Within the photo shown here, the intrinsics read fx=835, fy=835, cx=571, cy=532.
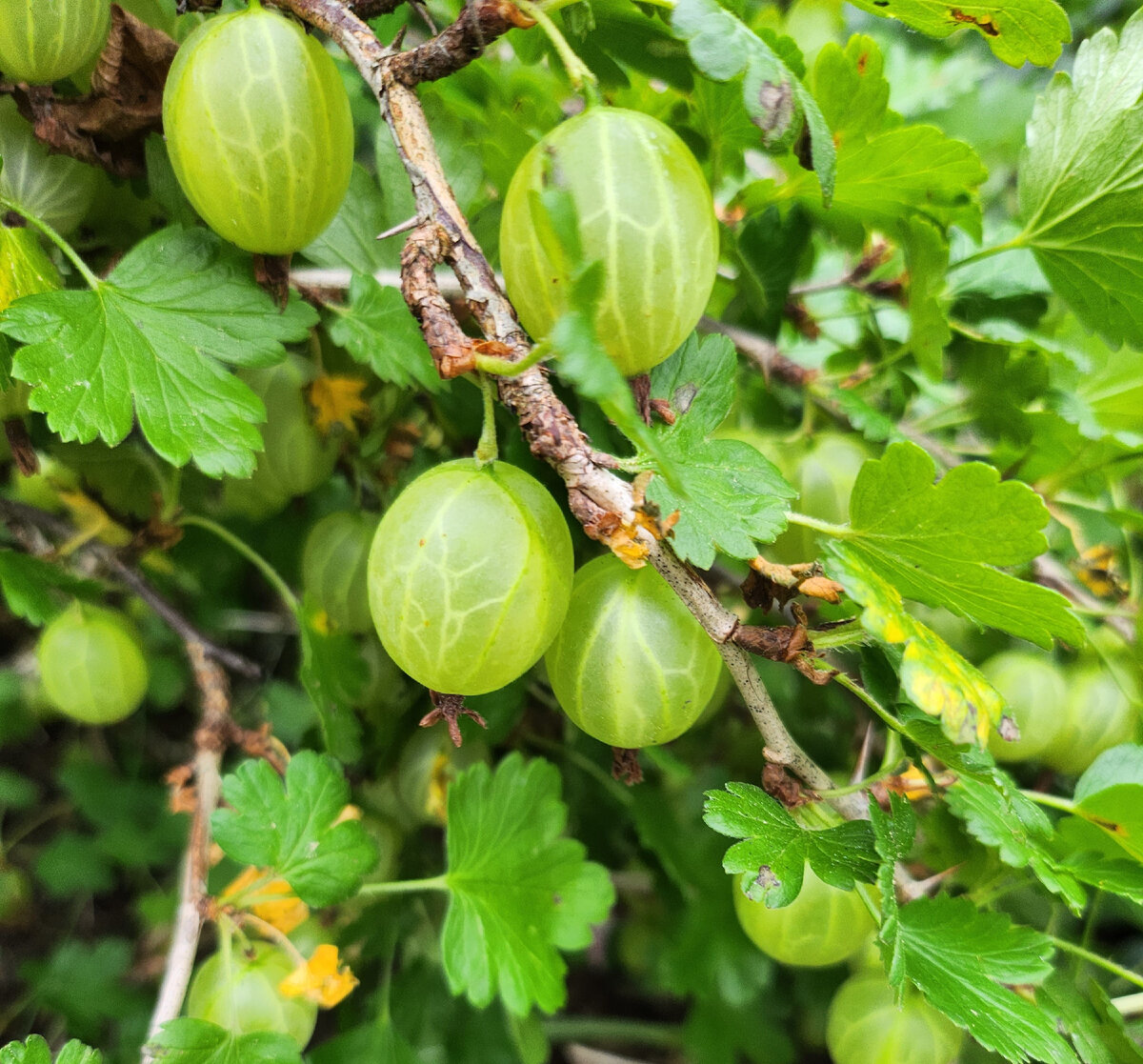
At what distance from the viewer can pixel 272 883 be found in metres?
0.73

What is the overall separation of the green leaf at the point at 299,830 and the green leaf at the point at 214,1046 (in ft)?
0.31

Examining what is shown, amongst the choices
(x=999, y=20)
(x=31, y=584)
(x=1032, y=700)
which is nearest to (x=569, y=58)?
(x=999, y=20)

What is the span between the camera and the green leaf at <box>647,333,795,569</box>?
0.48 m

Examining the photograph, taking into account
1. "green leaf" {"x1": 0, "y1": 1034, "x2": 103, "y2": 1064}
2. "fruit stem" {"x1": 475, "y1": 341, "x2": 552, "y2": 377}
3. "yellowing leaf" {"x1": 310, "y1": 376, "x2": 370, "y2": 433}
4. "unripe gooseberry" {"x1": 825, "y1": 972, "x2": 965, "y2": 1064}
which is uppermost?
"fruit stem" {"x1": 475, "y1": 341, "x2": 552, "y2": 377}

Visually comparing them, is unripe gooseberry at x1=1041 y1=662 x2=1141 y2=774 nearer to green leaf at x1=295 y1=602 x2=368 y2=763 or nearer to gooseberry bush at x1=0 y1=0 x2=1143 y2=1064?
gooseberry bush at x1=0 y1=0 x2=1143 y2=1064

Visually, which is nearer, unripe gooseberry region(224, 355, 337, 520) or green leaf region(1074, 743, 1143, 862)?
green leaf region(1074, 743, 1143, 862)

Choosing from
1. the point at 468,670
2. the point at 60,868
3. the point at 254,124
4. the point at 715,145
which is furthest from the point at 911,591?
the point at 60,868

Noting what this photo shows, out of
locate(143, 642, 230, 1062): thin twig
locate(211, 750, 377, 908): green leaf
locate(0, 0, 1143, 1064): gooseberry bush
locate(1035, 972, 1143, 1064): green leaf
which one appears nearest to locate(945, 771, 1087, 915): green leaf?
locate(0, 0, 1143, 1064): gooseberry bush

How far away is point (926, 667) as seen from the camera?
1.40 feet

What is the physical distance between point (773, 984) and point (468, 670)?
41.2 inches

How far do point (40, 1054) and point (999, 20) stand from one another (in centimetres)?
94

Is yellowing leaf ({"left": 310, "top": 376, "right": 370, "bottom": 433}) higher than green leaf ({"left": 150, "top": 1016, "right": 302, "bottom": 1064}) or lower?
higher

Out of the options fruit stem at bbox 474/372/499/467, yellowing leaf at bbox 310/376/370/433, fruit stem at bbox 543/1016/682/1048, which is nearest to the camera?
fruit stem at bbox 474/372/499/467

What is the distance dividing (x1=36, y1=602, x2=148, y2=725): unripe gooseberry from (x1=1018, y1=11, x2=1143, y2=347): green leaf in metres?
0.95
